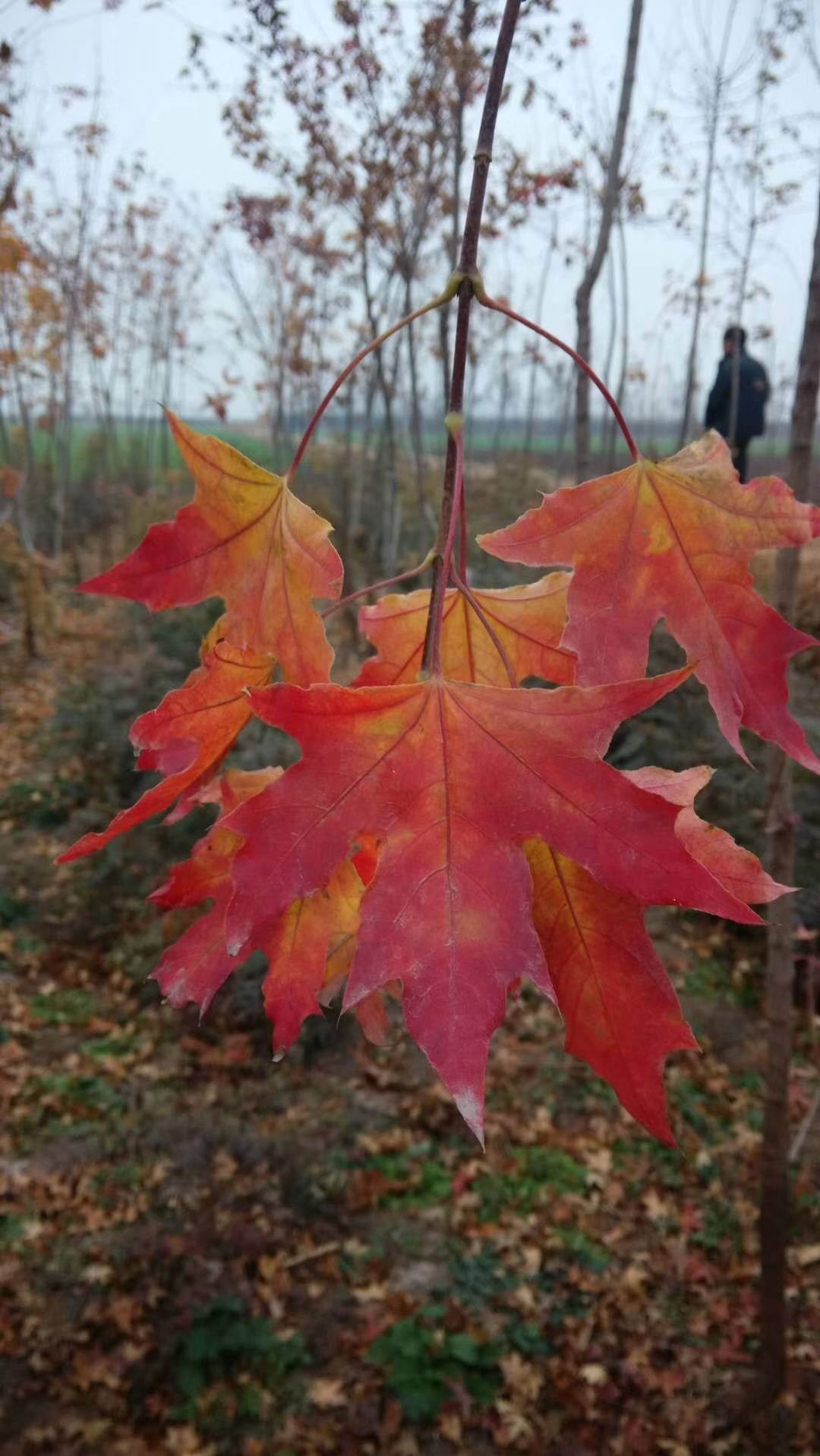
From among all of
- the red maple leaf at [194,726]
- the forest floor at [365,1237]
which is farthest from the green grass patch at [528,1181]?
the red maple leaf at [194,726]

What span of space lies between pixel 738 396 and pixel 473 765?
7.21 metres

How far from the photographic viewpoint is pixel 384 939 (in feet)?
1.67

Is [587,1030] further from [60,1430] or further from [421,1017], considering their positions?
[60,1430]

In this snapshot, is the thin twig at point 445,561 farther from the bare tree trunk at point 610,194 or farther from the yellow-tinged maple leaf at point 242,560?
the bare tree trunk at point 610,194

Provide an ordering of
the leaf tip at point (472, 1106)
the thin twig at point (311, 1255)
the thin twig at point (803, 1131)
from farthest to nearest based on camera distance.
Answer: the thin twig at point (311, 1255) < the thin twig at point (803, 1131) < the leaf tip at point (472, 1106)

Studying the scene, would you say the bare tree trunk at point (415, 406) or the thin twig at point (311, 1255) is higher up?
the bare tree trunk at point (415, 406)

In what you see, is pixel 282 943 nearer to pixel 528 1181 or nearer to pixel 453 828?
pixel 453 828

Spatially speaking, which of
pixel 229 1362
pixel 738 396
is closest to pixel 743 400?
pixel 738 396

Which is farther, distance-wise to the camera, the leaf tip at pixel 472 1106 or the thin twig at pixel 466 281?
the thin twig at pixel 466 281

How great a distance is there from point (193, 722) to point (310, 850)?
0.18 metres

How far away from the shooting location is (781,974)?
8.03ft

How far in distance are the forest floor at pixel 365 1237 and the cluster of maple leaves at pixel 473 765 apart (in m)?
2.26

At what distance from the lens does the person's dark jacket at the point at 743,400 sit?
645 centimetres

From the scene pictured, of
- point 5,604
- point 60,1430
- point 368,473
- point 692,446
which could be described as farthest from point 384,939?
point 368,473
